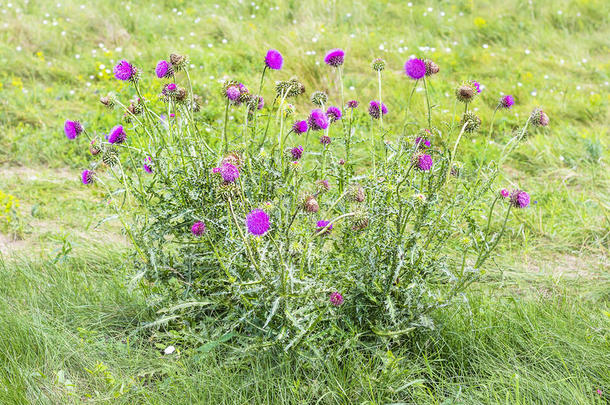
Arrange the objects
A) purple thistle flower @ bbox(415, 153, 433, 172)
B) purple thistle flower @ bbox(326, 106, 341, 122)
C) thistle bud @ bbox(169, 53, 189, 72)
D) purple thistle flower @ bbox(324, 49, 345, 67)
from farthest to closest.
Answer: purple thistle flower @ bbox(326, 106, 341, 122) < purple thistle flower @ bbox(324, 49, 345, 67) < thistle bud @ bbox(169, 53, 189, 72) < purple thistle flower @ bbox(415, 153, 433, 172)

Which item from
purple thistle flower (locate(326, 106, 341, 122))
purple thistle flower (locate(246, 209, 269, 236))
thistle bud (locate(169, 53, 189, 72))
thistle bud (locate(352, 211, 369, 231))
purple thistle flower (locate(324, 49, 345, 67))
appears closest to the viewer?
purple thistle flower (locate(246, 209, 269, 236))

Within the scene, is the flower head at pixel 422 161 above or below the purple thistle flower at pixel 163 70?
below

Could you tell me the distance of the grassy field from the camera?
200 centimetres

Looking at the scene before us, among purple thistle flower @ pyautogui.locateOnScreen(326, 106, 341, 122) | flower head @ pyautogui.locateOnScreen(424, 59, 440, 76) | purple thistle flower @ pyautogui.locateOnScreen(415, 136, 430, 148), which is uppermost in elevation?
flower head @ pyautogui.locateOnScreen(424, 59, 440, 76)

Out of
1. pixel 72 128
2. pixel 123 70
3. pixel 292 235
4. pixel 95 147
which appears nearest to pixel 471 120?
pixel 292 235

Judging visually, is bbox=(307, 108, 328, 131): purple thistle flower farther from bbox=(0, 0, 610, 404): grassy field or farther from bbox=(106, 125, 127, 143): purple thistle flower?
bbox=(0, 0, 610, 404): grassy field

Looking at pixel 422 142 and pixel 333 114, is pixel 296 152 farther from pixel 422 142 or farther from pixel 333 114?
pixel 422 142

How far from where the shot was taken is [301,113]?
4648mm

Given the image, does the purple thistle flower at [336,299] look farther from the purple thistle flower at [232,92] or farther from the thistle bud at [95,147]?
the thistle bud at [95,147]

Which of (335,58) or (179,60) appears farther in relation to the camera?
(335,58)

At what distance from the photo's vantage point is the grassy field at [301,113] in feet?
6.56

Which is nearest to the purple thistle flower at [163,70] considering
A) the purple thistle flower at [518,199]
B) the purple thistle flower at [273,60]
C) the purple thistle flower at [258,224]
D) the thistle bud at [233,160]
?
the purple thistle flower at [273,60]

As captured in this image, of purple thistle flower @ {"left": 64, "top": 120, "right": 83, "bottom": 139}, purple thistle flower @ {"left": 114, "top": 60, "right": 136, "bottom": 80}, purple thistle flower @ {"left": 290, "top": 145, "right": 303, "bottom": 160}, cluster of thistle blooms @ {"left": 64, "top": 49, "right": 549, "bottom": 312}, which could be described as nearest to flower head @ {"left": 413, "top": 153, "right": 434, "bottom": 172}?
cluster of thistle blooms @ {"left": 64, "top": 49, "right": 549, "bottom": 312}

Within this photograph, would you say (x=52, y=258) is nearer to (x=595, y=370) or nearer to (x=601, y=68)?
(x=595, y=370)
